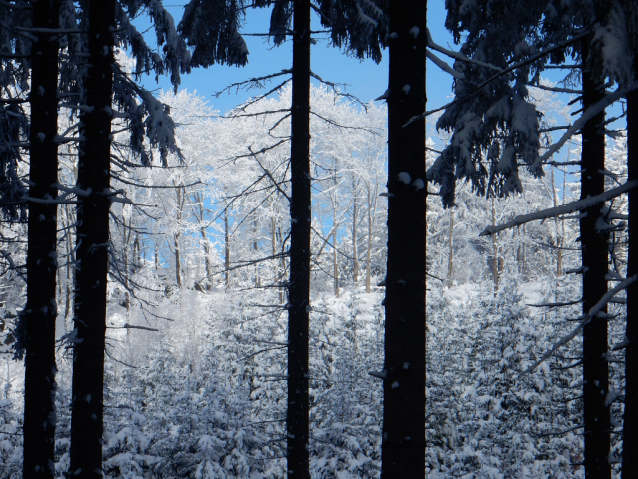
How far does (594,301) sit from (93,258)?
616 centimetres

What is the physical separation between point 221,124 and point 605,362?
2758cm

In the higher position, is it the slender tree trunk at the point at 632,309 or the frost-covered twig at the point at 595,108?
the frost-covered twig at the point at 595,108

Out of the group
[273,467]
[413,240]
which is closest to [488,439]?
[273,467]

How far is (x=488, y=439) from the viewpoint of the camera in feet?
33.3

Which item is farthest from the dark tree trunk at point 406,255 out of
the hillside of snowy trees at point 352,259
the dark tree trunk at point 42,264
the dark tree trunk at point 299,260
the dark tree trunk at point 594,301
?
the dark tree trunk at point 42,264

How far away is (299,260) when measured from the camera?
20.2 feet

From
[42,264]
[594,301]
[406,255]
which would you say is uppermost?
[406,255]

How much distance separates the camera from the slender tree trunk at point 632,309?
252 cm

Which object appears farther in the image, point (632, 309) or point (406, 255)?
point (406, 255)

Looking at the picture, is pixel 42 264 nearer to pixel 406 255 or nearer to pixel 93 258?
pixel 93 258

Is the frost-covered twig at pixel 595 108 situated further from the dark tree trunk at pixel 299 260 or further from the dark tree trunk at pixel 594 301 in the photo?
the dark tree trunk at pixel 299 260

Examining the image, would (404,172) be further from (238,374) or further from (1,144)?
(238,374)

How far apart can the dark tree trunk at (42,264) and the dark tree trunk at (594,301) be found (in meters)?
6.54

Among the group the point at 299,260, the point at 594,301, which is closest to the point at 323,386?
the point at 299,260
